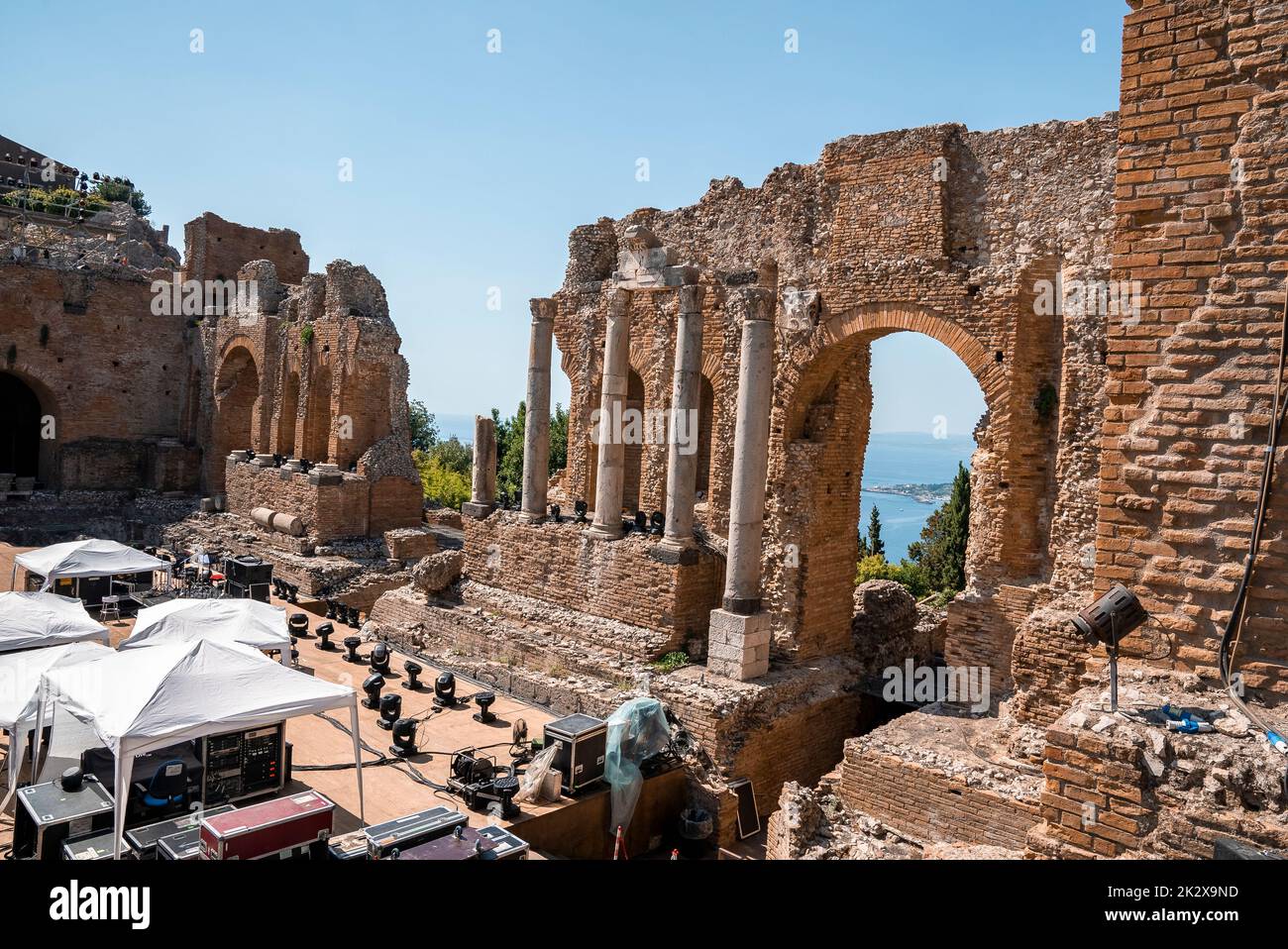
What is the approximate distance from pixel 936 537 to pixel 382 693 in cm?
2545

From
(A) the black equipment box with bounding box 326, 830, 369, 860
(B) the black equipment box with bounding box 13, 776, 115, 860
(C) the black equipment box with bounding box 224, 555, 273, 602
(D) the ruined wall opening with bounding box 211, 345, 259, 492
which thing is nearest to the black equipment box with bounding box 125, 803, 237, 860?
(B) the black equipment box with bounding box 13, 776, 115, 860

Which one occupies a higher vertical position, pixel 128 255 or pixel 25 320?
pixel 128 255

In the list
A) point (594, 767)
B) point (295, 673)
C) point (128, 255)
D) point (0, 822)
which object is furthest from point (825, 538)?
point (128, 255)

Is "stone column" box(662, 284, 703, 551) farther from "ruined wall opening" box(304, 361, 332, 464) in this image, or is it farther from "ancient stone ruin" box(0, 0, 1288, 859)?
"ruined wall opening" box(304, 361, 332, 464)

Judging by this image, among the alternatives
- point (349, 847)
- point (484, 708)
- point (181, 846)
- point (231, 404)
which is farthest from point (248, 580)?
point (231, 404)

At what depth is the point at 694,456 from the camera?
47.3 ft

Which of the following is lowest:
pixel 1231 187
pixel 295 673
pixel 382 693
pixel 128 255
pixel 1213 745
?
pixel 382 693

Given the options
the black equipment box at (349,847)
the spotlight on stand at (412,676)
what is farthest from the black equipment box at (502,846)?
the spotlight on stand at (412,676)

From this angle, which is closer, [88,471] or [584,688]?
[584,688]

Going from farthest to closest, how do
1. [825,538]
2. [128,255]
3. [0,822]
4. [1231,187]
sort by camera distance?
[128,255]
[825,538]
[0,822]
[1231,187]

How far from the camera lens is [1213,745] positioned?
4.83 meters

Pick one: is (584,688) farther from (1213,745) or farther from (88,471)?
(88,471)

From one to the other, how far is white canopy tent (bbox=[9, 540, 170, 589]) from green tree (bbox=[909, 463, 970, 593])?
21100mm
